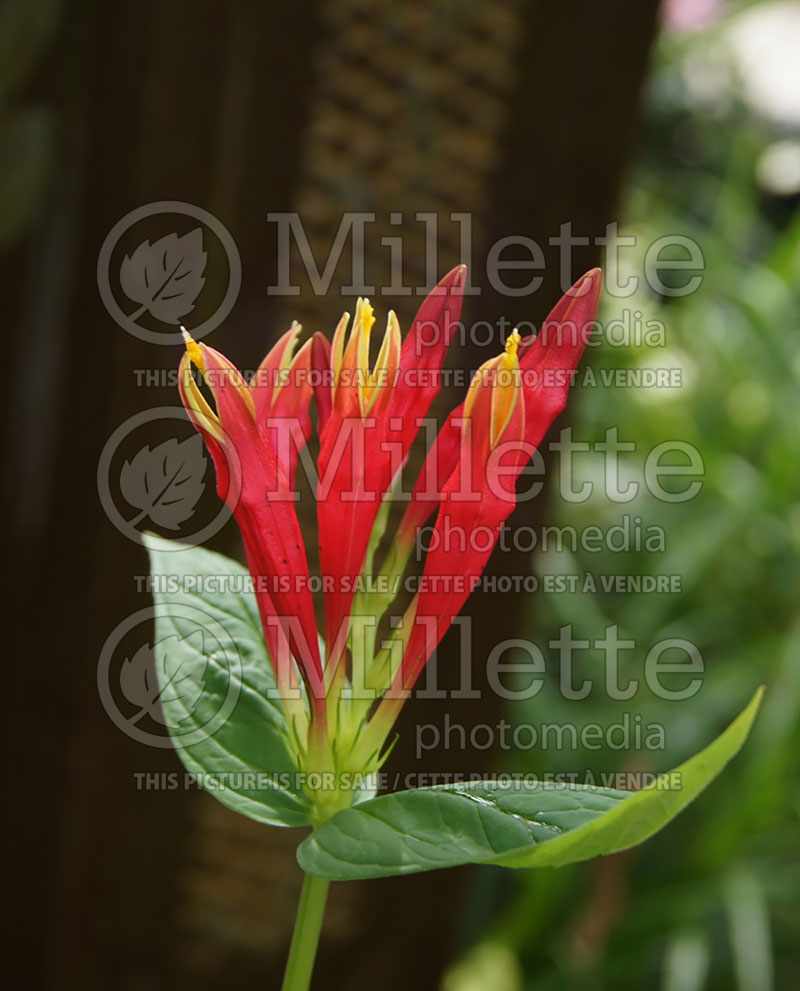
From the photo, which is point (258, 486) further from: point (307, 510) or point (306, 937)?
point (307, 510)

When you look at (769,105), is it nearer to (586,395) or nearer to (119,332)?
(586,395)

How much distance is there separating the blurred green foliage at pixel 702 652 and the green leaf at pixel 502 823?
0.68m

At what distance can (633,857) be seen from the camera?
3.30ft

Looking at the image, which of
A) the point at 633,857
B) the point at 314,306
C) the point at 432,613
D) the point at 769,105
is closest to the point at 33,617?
the point at 314,306

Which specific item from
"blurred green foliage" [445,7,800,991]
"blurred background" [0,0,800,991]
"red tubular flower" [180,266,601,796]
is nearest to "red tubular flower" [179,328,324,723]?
"red tubular flower" [180,266,601,796]

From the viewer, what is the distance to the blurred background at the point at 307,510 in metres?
0.71

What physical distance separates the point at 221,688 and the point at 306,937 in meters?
0.06

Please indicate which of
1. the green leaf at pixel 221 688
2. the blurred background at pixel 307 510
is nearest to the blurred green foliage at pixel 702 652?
the blurred background at pixel 307 510

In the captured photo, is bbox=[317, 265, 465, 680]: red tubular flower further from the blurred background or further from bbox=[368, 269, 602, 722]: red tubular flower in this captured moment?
the blurred background

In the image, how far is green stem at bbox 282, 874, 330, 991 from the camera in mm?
167

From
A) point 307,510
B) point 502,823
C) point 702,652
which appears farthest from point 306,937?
point 702,652

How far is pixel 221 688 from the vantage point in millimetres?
222

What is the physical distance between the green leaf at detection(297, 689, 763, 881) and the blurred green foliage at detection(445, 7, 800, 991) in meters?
0.68

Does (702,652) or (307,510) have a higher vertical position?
(307,510)
